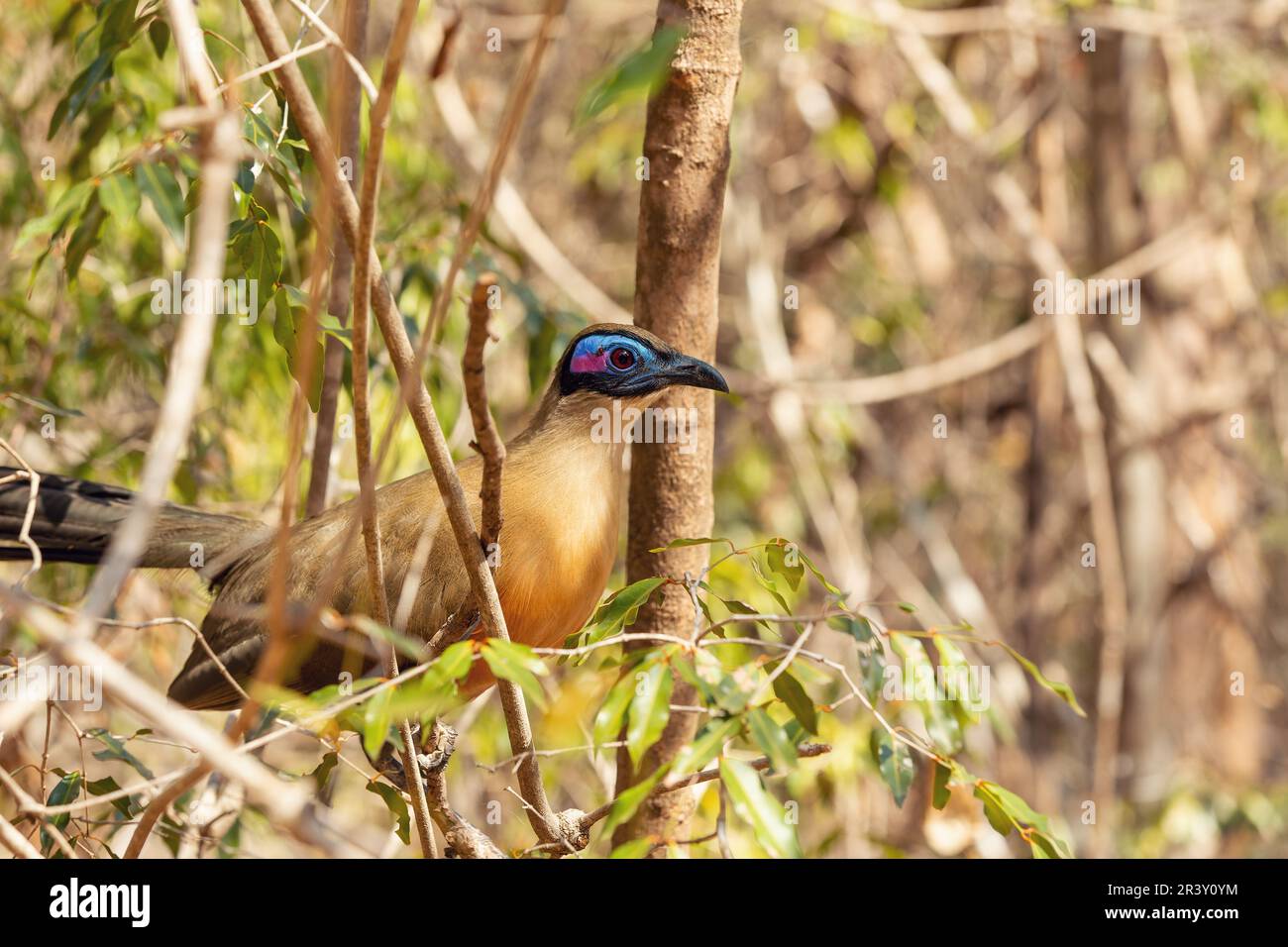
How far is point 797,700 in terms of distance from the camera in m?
2.12

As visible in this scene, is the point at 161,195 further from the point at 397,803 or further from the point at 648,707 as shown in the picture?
the point at 648,707

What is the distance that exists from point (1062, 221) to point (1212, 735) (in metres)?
3.26

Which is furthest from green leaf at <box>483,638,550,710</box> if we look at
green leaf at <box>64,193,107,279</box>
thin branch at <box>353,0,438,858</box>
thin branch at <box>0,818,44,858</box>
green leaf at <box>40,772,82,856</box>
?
green leaf at <box>64,193,107,279</box>

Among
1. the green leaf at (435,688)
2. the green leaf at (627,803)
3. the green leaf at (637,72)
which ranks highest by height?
the green leaf at (637,72)

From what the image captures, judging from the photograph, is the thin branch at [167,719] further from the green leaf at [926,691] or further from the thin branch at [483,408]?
the green leaf at [926,691]

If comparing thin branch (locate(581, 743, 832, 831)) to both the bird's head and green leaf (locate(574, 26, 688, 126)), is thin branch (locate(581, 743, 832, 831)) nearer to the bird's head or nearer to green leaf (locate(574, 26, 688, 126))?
the bird's head

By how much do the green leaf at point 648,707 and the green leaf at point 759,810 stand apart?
0.34 ft

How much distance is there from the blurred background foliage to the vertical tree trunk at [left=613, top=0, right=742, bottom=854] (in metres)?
1.84

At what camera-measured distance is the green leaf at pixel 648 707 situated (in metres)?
1.75

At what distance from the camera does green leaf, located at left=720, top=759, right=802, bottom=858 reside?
1706 millimetres

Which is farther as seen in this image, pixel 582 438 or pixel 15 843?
pixel 582 438

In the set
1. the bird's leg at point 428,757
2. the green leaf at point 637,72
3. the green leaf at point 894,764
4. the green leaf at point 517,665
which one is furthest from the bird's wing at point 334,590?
the green leaf at point 637,72

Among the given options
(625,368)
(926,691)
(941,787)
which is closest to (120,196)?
(625,368)

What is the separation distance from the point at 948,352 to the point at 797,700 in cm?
655
